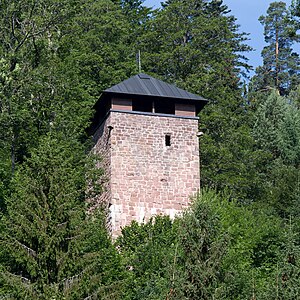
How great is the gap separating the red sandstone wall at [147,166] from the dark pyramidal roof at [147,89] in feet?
2.40

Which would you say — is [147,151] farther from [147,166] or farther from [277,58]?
[277,58]

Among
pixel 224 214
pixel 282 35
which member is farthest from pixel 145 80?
pixel 282 35

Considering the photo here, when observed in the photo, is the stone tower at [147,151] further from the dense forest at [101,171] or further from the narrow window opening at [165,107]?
the dense forest at [101,171]

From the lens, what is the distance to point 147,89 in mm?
27109

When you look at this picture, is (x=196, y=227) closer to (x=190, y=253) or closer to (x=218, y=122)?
(x=190, y=253)

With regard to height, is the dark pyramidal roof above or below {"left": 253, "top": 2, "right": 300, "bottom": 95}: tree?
below

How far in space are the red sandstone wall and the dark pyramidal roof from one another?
28.8 inches

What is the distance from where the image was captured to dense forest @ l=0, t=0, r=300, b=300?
57.1 ft

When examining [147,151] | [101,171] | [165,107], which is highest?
[165,107]

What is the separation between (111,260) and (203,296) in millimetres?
6665

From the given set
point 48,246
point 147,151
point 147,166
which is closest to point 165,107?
point 147,151

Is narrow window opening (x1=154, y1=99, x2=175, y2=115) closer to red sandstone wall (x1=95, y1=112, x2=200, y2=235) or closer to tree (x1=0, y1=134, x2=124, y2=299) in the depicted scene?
red sandstone wall (x1=95, y1=112, x2=200, y2=235)

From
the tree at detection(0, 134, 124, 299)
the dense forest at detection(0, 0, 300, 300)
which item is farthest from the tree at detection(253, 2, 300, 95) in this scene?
the tree at detection(0, 134, 124, 299)

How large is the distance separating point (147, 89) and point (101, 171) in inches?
121
